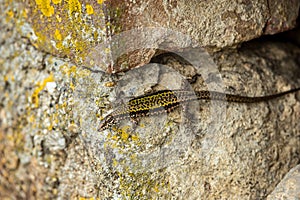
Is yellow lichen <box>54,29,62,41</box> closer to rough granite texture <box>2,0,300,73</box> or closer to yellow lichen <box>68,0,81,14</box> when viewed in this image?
rough granite texture <box>2,0,300,73</box>

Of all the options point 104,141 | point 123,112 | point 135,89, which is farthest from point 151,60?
point 104,141

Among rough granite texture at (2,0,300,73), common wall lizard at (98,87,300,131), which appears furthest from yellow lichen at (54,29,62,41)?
common wall lizard at (98,87,300,131)

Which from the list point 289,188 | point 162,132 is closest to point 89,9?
point 162,132

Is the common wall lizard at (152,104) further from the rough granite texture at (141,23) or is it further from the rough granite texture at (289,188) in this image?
the rough granite texture at (289,188)

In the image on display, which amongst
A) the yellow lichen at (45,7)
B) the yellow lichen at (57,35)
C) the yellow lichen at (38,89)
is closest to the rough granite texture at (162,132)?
the yellow lichen at (38,89)

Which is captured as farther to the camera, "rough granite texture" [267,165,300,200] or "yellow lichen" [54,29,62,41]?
"yellow lichen" [54,29,62,41]

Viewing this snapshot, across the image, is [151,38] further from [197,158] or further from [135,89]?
[197,158]

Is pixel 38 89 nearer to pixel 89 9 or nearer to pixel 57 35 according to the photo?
pixel 57 35
